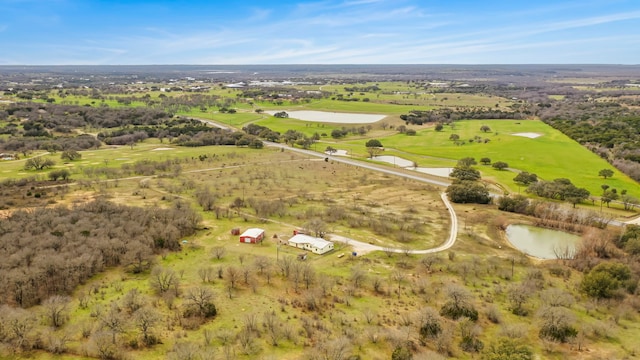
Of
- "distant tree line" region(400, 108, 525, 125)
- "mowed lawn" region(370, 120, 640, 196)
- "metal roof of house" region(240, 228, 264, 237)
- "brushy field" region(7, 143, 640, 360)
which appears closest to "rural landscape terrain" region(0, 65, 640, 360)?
"brushy field" region(7, 143, 640, 360)

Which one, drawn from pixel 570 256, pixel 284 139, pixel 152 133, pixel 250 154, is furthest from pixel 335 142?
pixel 570 256

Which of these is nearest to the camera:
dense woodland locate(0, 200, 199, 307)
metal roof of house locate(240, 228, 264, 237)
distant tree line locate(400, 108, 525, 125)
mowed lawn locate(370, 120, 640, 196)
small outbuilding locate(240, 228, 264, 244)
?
dense woodland locate(0, 200, 199, 307)

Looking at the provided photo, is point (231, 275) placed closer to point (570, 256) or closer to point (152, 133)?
point (570, 256)

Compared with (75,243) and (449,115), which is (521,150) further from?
(75,243)

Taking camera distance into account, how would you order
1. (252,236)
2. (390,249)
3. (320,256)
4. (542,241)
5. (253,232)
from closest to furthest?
(320,256) → (390,249) → (252,236) → (253,232) → (542,241)

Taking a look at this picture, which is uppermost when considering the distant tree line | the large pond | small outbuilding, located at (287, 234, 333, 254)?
the distant tree line

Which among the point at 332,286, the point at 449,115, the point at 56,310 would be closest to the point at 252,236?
the point at 332,286

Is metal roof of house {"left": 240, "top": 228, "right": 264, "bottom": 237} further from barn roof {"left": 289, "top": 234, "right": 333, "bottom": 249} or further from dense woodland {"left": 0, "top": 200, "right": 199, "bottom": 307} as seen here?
dense woodland {"left": 0, "top": 200, "right": 199, "bottom": 307}
